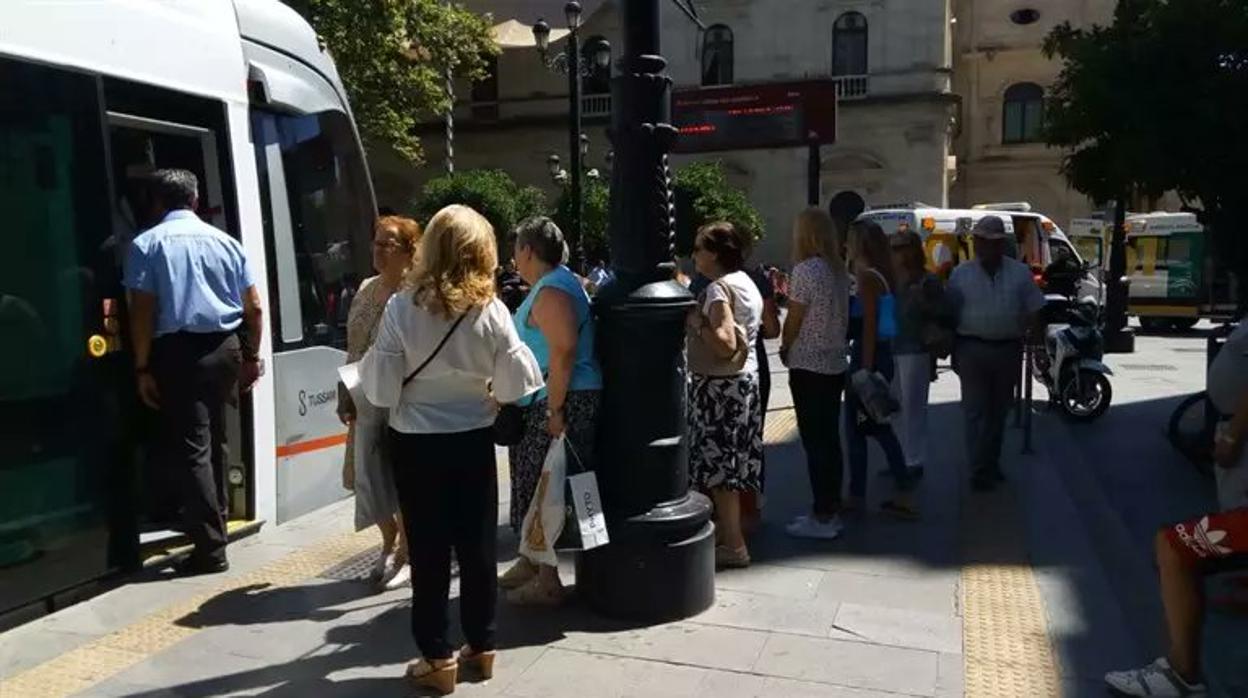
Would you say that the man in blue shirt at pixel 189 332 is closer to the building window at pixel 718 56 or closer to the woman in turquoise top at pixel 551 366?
the woman in turquoise top at pixel 551 366

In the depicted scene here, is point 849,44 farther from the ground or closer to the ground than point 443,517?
farther from the ground

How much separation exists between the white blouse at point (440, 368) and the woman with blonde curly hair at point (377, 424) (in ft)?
3.35

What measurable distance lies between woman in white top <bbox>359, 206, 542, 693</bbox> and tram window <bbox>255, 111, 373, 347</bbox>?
2.45m

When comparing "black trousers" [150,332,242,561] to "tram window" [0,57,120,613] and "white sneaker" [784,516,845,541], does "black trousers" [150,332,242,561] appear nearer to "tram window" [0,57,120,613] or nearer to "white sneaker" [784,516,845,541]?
"tram window" [0,57,120,613]

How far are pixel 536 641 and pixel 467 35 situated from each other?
78.4 feet

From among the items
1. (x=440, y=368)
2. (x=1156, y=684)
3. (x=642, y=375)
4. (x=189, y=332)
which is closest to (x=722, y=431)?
(x=642, y=375)

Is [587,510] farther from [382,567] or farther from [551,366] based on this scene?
[382,567]

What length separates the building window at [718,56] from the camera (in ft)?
124

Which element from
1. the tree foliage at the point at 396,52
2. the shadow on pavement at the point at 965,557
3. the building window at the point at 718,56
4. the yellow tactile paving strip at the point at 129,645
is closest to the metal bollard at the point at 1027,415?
the shadow on pavement at the point at 965,557

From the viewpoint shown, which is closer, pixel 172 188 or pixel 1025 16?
pixel 172 188

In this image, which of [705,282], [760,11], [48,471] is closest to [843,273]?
[705,282]

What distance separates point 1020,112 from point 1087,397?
38030 millimetres

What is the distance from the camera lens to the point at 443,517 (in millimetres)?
3736

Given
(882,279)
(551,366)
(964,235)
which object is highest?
(964,235)
